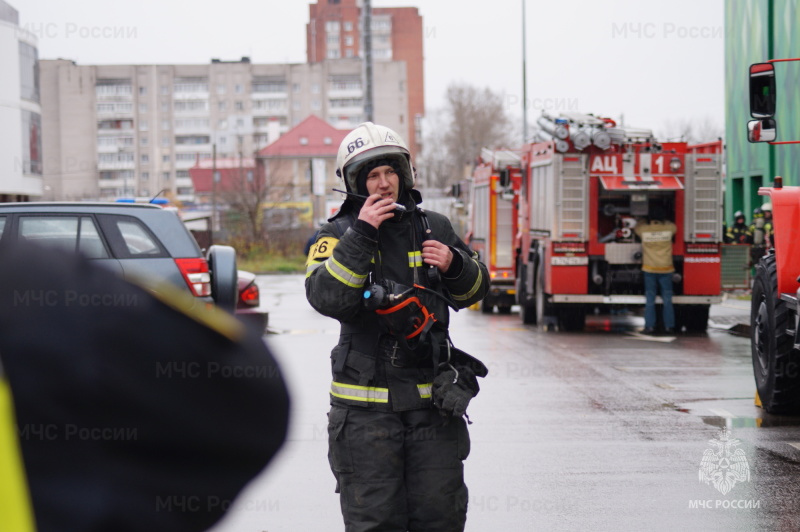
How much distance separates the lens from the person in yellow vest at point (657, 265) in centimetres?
1529

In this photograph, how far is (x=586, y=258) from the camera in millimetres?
15742

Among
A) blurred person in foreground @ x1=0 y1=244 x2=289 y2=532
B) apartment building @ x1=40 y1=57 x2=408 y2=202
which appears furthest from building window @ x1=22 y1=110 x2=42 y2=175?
apartment building @ x1=40 y1=57 x2=408 y2=202

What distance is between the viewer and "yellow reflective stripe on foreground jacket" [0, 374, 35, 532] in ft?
4.60

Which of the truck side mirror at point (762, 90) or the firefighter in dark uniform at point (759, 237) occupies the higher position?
the truck side mirror at point (762, 90)

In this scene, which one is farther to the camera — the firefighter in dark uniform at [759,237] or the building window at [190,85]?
the building window at [190,85]

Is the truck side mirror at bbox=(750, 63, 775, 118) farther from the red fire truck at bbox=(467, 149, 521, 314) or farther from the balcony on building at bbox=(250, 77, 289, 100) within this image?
the balcony on building at bbox=(250, 77, 289, 100)

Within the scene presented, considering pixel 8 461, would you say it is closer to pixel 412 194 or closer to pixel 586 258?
pixel 412 194

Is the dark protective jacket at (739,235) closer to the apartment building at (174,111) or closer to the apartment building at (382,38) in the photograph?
the apartment building at (174,111)

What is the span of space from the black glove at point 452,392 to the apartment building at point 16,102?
10608mm

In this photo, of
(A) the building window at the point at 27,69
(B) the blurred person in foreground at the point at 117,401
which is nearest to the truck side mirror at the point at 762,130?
(B) the blurred person in foreground at the point at 117,401

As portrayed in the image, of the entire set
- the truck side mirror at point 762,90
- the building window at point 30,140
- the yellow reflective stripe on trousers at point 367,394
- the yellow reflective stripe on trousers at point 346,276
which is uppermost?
the building window at point 30,140

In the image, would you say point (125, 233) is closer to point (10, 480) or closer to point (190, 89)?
point (10, 480)

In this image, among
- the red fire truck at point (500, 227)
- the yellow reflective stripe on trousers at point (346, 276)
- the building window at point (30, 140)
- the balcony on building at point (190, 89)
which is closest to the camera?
the yellow reflective stripe on trousers at point (346, 276)

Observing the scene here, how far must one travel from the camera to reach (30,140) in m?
26.7
